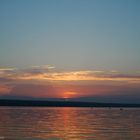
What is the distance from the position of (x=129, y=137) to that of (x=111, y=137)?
161 cm

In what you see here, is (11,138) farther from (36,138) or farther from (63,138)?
(63,138)

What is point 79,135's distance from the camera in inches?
1508

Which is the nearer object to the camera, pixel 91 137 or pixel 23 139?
pixel 23 139

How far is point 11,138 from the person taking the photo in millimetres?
33875

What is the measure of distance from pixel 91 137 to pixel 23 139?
635 cm

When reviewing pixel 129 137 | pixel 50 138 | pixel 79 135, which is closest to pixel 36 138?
pixel 50 138

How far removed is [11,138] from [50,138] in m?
3.52

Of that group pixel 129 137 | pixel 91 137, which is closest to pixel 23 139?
pixel 91 137

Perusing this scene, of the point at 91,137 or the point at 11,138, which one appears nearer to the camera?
the point at 11,138

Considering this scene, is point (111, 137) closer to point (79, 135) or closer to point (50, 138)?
point (79, 135)

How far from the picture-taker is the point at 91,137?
36562 millimetres

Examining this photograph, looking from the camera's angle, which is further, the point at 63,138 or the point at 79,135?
the point at 79,135

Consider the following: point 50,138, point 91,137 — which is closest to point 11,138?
point 50,138

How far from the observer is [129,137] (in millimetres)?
37062
